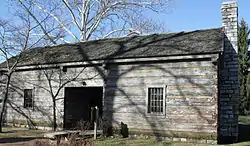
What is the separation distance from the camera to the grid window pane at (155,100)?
47.2 ft

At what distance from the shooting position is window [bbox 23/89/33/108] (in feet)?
63.5

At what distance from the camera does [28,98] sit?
64.2 ft

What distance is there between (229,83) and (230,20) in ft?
11.2

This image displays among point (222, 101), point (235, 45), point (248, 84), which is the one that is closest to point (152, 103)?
point (222, 101)

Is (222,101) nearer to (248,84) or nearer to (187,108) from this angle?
(187,108)

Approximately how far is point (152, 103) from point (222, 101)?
3525 mm

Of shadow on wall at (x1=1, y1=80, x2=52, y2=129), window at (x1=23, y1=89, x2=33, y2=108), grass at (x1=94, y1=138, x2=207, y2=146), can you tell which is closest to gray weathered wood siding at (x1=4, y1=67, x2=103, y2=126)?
shadow on wall at (x1=1, y1=80, x2=52, y2=129)

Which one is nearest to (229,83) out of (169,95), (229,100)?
(229,100)

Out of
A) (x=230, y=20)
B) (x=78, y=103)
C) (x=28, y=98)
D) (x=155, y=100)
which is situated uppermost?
(x=230, y=20)

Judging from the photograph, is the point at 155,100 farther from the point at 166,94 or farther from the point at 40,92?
the point at 40,92

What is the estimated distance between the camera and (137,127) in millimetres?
14734

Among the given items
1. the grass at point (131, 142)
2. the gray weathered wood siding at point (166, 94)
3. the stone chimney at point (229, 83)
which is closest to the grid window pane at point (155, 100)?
the gray weathered wood siding at point (166, 94)

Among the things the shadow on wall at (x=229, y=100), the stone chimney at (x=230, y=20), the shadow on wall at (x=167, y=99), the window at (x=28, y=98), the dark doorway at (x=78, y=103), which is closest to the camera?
the shadow on wall at (x=167, y=99)

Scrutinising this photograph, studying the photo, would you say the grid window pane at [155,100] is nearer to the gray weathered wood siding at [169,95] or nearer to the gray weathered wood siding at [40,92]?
the gray weathered wood siding at [169,95]
